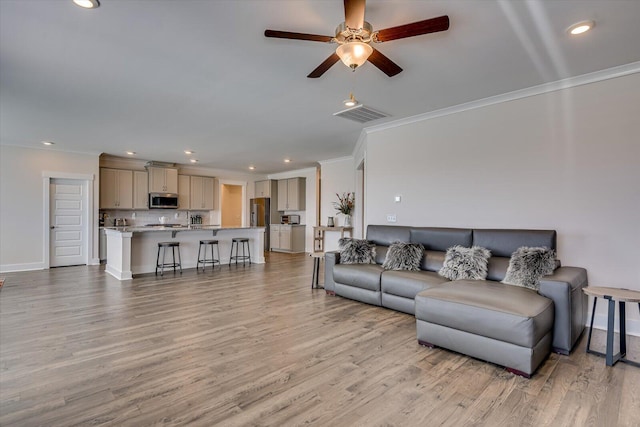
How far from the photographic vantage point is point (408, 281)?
3.67 metres

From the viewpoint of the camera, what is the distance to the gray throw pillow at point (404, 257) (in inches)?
158

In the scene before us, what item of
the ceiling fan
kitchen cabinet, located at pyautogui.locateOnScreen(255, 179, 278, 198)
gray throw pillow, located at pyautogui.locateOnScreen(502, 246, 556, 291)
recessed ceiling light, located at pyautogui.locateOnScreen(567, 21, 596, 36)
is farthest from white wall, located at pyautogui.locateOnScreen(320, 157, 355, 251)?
the ceiling fan

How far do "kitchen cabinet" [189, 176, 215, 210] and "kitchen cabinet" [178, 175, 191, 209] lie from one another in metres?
0.08

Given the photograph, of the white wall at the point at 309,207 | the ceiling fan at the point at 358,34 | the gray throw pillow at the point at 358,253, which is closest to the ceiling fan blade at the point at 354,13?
the ceiling fan at the point at 358,34

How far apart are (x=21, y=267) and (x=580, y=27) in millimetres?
9737

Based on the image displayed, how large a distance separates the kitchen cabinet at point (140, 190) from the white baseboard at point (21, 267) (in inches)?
92.8

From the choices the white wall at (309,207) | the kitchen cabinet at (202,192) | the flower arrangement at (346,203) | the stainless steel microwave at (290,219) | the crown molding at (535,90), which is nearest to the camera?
the crown molding at (535,90)

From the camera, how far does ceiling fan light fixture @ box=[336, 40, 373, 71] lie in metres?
2.09

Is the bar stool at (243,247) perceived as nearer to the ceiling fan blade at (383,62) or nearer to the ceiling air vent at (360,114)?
the ceiling air vent at (360,114)

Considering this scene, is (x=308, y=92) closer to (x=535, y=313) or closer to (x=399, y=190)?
(x=399, y=190)

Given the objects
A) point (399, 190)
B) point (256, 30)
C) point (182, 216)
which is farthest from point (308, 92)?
point (182, 216)

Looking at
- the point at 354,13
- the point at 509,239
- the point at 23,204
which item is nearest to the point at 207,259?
the point at 23,204

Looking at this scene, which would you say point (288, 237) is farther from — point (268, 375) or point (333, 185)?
point (268, 375)

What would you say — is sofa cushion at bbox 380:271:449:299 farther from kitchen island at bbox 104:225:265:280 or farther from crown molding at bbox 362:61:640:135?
kitchen island at bbox 104:225:265:280
